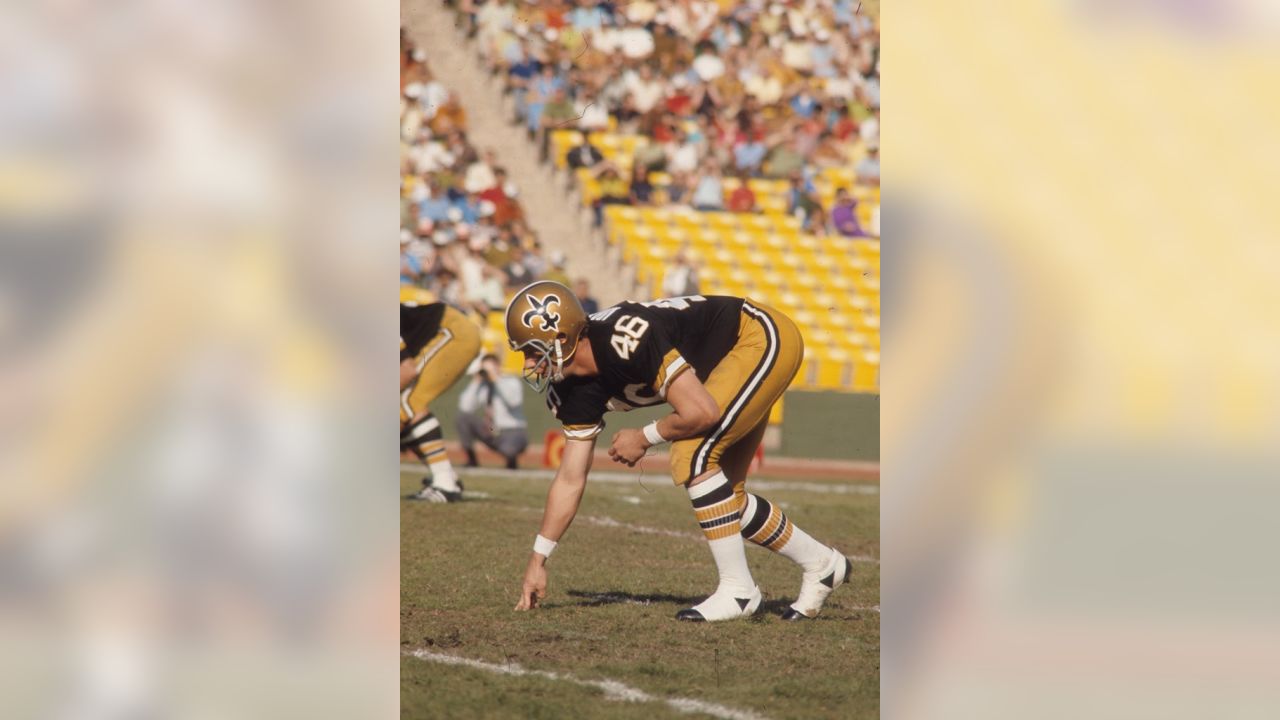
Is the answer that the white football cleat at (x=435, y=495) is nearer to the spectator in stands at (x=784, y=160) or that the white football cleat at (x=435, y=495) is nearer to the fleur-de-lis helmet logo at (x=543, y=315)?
the fleur-de-lis helmet logo at (x=543, y=315)

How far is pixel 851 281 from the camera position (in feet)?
75.5

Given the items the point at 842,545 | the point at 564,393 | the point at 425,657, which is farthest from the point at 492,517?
the point at 425,657

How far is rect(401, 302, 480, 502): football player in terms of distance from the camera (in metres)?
11.9

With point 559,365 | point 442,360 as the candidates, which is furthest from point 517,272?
point 559,365

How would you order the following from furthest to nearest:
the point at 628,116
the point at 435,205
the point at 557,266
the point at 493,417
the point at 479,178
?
the point at 628,116 < the point at 479,178 < the point at 435,205 < the point at 557,266 < the point at 493,417

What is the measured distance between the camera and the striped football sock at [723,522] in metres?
6.88

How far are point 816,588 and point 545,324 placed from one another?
6.24ft

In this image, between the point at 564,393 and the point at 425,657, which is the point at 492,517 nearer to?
the point at 564,393

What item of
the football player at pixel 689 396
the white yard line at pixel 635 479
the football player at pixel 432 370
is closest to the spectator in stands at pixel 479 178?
the white yard line at pixel 635 479

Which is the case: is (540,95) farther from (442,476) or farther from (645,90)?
(442,476)

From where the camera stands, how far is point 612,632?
657 cm
